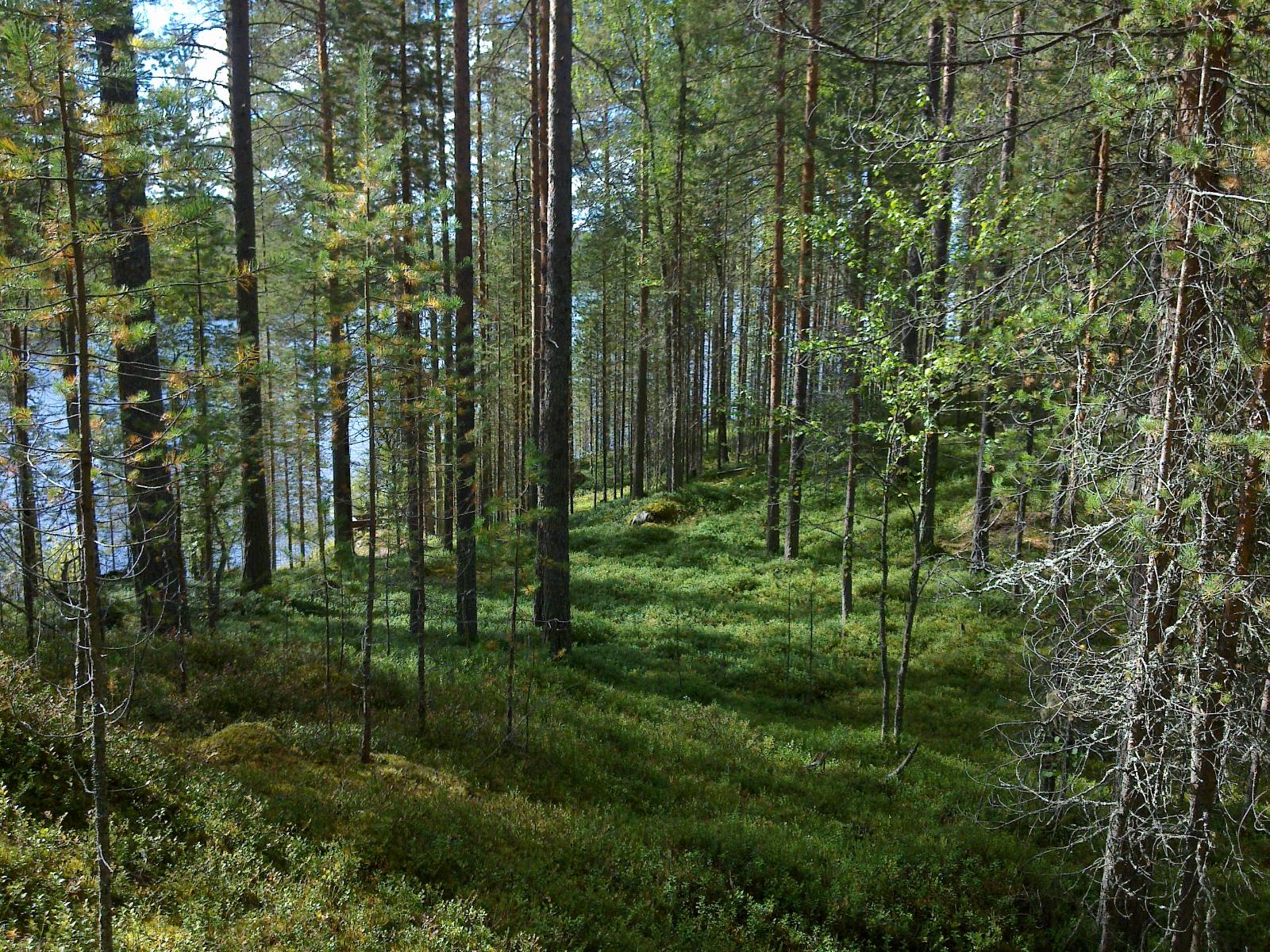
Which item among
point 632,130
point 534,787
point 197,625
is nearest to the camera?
point 534,787

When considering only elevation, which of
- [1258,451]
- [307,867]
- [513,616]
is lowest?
[307,867]

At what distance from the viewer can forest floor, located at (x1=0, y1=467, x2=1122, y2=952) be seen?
4348 mm

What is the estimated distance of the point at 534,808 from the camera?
6.32 metres

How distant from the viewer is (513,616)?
7574mm

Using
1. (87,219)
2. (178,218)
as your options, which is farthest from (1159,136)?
(87,219)

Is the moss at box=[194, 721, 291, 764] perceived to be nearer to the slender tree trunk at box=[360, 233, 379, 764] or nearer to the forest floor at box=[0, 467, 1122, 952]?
the forest floor at box=[0, 467, 1122, 952]

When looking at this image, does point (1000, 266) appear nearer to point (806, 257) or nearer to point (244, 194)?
point (806, 257)

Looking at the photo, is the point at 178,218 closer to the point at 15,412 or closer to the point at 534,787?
the point at 15,412

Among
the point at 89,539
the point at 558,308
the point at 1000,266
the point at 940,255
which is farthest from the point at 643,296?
the point at 89,539

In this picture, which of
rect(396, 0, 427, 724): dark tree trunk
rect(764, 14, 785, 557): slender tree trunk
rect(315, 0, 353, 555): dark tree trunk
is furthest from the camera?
rect(764, 14, 785, 557): slender tree trunk

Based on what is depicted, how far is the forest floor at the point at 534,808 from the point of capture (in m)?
4.35

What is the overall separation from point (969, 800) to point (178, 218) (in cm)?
936

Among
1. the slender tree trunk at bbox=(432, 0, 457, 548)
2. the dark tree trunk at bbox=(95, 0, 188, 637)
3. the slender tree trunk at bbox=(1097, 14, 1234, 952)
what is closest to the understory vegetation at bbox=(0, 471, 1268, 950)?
the dark tree trunk at bbox=(95, 0, 188, 637)

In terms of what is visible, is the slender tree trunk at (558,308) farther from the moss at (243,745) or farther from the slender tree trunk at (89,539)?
the slender tree trunk at (89,539)
